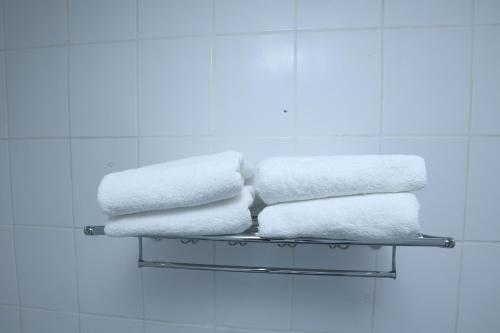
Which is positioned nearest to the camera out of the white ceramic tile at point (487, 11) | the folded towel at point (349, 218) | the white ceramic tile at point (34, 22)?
the folded towel at point (349, 218)

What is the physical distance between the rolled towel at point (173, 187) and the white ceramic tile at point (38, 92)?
0.38 metres

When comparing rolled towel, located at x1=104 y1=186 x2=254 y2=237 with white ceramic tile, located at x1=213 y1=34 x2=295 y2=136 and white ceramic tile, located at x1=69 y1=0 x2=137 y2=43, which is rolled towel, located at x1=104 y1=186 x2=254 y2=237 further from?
white ceramic tile, located at x1=69 y1=0 x2=137 y2=43

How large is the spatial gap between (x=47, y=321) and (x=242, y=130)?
2.52 feet

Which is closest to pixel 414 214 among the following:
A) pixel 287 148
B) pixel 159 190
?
pixel 287 148

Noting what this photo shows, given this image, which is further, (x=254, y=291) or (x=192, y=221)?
(x=254, y=291)

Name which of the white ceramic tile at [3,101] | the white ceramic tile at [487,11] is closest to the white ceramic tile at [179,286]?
the white ceramic tile at [3,101]

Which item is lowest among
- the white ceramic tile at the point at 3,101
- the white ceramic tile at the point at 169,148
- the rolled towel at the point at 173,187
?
the rolled towel at the point at 173,187

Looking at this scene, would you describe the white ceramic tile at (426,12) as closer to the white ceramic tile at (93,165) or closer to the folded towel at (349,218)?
the folded towel at (349,218)

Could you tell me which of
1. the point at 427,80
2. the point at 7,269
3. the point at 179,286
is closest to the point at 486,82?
the point at 427,80

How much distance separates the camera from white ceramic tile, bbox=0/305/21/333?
651mm

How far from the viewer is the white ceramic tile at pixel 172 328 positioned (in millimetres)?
572

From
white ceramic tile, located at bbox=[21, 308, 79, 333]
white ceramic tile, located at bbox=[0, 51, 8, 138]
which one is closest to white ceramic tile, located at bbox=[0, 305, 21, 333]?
white ceramic tile, located at bbox=[21, 308, 79, 333]

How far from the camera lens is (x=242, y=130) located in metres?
0.55

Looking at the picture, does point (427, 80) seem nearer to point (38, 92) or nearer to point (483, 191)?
point (483, 191)
